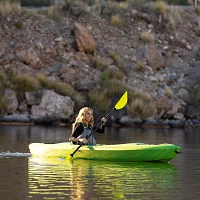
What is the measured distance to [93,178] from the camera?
15289 millimetres

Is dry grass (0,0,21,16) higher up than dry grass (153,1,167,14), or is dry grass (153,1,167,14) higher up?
dry grass (153,1,167,14)

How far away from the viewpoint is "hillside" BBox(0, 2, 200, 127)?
119 ft

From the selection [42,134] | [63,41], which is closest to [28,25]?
[63,41]

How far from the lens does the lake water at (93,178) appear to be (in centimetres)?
1304

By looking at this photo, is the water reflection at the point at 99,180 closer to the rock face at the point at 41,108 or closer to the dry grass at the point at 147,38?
the rock face at the point at 41,108

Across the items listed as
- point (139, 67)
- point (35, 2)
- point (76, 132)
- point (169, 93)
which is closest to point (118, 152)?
point (76, 132)

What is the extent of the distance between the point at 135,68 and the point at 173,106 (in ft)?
15.8

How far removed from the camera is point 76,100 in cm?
3709

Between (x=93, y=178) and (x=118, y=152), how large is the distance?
359 cm

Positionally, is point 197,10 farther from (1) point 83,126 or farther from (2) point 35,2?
(1) point 83,126

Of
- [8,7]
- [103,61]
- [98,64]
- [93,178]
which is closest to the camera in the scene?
[93,178]

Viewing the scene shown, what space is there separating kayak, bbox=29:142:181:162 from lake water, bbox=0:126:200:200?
279 millimetres

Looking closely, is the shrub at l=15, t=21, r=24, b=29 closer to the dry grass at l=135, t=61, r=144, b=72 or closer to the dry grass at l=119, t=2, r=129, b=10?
the dry grass at l=135, t=61, r=144, b=72

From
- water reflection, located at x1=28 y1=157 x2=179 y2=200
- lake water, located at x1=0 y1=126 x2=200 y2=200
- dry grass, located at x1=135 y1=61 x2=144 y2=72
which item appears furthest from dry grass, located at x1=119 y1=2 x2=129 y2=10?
water reflection, located at x1=28 y1=157 x2=179 y2=200
